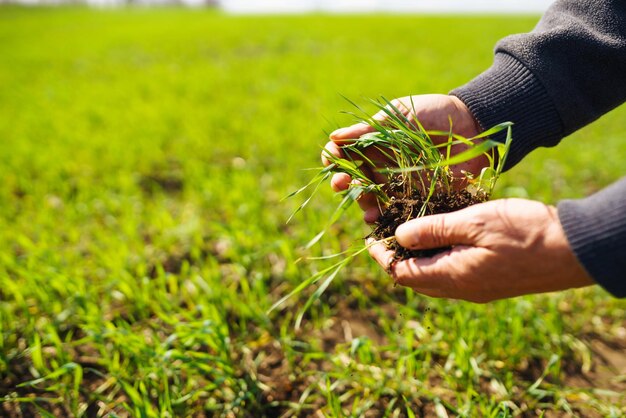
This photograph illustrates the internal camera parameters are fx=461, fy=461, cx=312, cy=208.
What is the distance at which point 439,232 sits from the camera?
1289 mm

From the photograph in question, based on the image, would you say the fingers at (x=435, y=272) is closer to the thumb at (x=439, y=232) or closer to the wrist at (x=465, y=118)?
the thumb at (x=439, y=232)

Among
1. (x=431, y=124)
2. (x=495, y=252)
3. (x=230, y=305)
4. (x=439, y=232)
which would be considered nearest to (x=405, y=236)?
(x=439, y=232)

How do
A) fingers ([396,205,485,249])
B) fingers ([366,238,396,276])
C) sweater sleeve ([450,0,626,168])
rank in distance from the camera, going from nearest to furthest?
fingers ([396,205,485,249]) < fingers ([366,238,396,276]) < sweater sleeve ([450,0,626,168])

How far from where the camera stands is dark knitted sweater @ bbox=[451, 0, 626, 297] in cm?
169

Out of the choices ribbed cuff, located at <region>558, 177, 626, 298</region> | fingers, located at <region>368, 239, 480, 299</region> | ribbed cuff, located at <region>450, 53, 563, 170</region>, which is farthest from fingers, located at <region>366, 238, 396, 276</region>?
ribbed cuff, located at <region>450, 53, 563, 170</region>

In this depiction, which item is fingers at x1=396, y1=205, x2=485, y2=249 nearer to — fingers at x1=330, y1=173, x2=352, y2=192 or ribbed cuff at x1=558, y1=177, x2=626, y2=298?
ribbed cuff at x1=558, y1=177, x2=626, y2=298

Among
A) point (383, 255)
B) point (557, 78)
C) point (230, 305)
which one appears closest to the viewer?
point (383, 255)

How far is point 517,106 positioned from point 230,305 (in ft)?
5.10

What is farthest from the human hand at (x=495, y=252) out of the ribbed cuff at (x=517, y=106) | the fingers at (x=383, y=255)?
the ribbed cuff at (x=517, y=106)

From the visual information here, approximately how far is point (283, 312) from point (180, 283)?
2.00ft

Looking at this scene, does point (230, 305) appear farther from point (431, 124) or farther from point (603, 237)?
point (603, 237)

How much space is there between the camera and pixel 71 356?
2.03 metres

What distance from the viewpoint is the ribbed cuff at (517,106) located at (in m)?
1.73

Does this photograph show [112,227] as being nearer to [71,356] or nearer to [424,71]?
[71,356]
